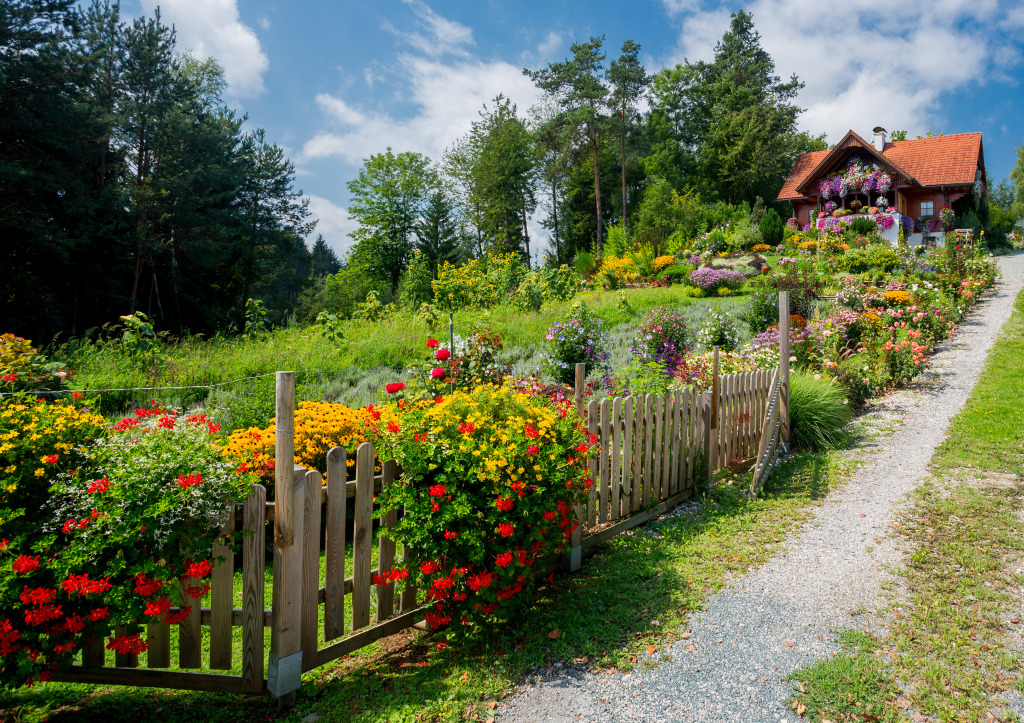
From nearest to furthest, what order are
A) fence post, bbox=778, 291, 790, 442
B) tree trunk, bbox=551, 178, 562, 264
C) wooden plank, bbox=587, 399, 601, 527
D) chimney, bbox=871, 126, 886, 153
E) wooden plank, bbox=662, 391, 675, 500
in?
1. wooden plank, bbox=587, 399, 601, 527
2. wooden plank, bbox=662, 391, 675, 500
3. fence post, bbox=778, 291, 790, 442
4. chimney, bbox=871, 126, 886, 153
5. tree trunk, bbox=551, 178, 562, 264

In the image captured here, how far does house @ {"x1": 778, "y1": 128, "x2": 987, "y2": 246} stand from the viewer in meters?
26.1

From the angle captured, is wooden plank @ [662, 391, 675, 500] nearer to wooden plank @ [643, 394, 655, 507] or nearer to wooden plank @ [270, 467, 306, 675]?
wooden plank @ [643, 394, 655, 507]

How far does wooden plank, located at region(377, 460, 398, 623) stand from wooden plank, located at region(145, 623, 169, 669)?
3.35 feet

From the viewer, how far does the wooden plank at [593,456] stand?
414 cm

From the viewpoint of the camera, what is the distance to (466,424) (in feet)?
10.5

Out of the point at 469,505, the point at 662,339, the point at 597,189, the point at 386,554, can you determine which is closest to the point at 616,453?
the point at 469,505

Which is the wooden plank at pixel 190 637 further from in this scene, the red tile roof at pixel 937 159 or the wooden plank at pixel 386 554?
the red tile roof at pixel 937 159

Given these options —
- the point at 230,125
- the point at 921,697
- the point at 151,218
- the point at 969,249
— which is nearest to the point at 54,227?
the point at 151,218

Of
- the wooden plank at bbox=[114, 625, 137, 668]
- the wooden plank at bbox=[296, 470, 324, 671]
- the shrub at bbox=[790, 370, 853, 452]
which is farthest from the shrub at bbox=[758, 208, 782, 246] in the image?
the wooden plank at bbox=[114, 625, 137, 668]

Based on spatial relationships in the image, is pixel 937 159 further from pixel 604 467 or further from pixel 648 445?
pixel 604 467

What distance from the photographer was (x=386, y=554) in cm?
324

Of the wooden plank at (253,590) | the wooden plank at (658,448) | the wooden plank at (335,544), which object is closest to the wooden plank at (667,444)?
the wooden plank at (658,448)

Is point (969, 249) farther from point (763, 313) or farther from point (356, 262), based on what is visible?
point (356, 262)

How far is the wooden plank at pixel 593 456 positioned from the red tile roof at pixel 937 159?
28995 millimetres
